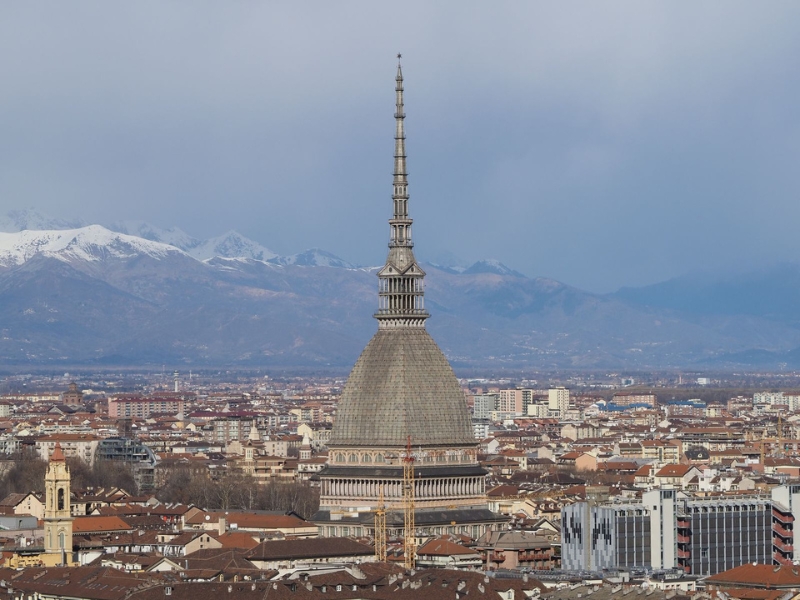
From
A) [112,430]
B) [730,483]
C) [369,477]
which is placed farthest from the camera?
[112,430]

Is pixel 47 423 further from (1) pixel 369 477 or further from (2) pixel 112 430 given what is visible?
(1) pixel 369 477

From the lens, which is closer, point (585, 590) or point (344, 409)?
point (585, 590)

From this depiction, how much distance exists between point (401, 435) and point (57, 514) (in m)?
11.6

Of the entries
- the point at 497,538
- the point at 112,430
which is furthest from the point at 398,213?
the point at 112,430

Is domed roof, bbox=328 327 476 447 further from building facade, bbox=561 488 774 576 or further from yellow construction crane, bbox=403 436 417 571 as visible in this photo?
building facade, bbox=561 488 774 576

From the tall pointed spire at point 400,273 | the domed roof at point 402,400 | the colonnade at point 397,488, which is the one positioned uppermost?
the tall pointed spire at point 400,273

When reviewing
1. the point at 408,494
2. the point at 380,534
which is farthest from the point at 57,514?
the point at 408,494

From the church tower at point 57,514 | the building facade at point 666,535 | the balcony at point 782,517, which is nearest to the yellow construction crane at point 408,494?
the building facade at point 666,535

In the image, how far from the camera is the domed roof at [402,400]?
9106 centimetres

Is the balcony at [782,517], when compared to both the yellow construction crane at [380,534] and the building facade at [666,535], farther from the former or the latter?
the yellow construction crane at [380,534]

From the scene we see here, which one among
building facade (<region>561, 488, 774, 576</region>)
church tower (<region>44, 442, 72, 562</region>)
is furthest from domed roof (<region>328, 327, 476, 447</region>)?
church tower (<region>44, 442, 72, 562</region>)

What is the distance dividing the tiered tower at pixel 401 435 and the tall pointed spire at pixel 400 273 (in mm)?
33

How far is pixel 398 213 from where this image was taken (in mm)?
94562

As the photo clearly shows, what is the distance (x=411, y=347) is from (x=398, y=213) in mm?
4910
